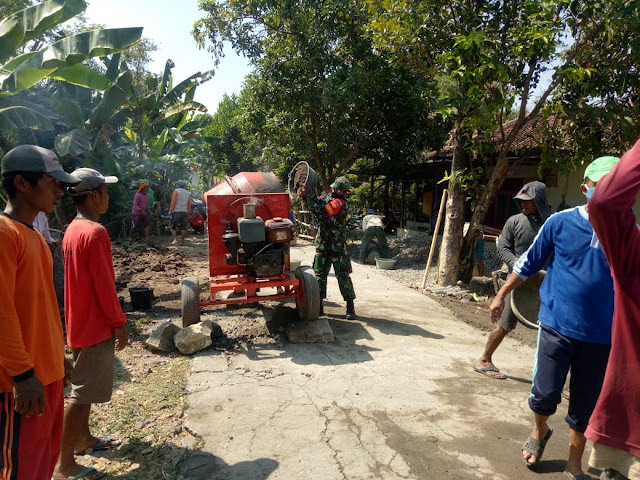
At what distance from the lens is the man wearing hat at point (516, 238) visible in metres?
4.31

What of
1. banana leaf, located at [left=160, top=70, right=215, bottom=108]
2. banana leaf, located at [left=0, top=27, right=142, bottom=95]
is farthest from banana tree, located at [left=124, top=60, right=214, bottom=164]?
banana leaf, located at [left=0, top=27, right=142, bottom=95]

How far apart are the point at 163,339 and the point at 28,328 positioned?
3011mm

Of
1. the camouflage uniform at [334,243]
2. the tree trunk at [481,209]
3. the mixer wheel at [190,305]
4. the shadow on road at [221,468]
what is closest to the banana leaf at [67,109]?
the mixer wheel at [190,305]

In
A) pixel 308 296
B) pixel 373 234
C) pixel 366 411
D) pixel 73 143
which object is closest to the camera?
pixel 366 411

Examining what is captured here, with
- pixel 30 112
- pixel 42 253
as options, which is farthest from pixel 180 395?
pixel 30 112

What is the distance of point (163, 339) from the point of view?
488 cm

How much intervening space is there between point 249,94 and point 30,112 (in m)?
6.14

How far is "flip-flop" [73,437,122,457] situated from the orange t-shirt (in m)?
1.24

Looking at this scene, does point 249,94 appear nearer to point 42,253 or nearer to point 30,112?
point 30,112

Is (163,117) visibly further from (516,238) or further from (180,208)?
(516,238)

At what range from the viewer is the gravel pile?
989cm

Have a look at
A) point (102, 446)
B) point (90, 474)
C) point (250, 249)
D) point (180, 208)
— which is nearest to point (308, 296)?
point (250, 249)

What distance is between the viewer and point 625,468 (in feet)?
5.84

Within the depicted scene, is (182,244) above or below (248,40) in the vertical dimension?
below
